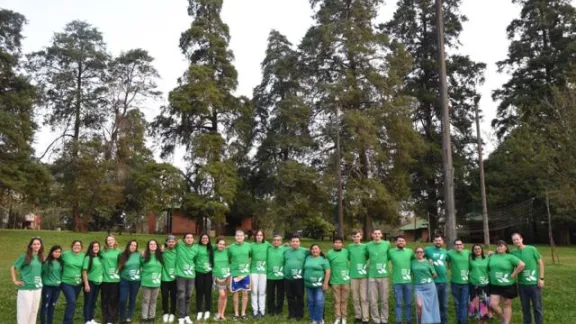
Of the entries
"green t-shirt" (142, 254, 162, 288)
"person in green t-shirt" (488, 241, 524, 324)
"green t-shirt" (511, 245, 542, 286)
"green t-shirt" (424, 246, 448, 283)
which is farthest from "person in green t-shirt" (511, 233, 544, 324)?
"green t-shirt" (142, 254, 162, 288)

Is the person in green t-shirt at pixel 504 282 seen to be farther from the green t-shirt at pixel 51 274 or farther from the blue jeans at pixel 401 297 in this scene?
the green t-shirt at pixel 51 274

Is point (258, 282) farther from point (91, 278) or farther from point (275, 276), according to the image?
point (91, 278)

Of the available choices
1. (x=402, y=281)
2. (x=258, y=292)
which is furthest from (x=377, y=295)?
(x=258, y=292)

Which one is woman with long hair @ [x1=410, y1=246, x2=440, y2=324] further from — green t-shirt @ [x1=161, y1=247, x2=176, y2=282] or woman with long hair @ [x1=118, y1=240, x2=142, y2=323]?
woman with long hair @ [x1=118, y1=240, x2=142, y2=323]

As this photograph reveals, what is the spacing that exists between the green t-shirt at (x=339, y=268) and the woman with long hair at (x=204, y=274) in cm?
243

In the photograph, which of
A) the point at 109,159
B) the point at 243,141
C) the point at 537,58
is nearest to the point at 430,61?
the point at 537,58

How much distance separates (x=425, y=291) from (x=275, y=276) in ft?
9.87

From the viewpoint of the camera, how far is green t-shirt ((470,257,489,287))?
9.42 meters

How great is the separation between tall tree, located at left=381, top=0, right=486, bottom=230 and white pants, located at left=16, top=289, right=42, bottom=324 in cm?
2933

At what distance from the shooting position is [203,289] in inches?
403

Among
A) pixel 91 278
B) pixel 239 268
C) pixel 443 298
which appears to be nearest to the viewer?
pixel 443 298

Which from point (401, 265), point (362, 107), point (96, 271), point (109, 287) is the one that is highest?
point (362, 107)

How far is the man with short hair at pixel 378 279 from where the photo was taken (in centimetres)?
947

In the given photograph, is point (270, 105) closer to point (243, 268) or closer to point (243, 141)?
point (243, 141)
